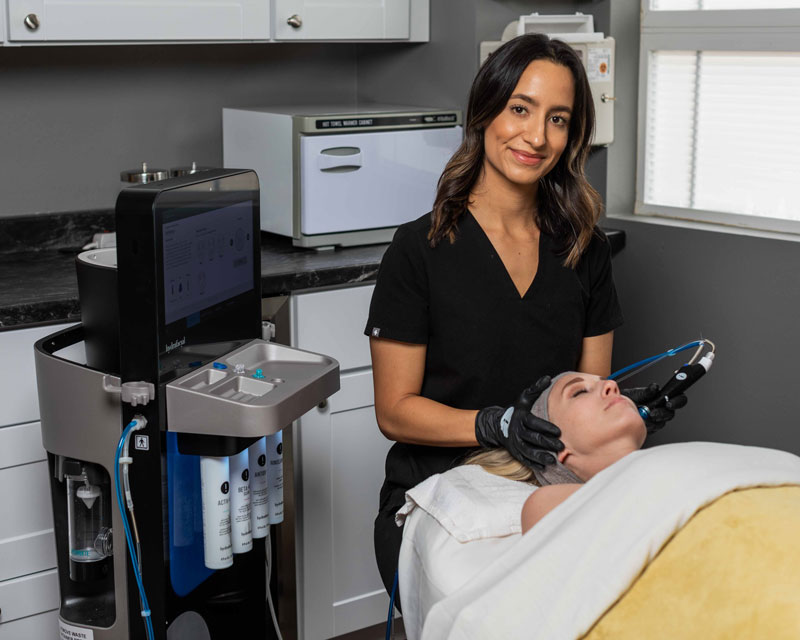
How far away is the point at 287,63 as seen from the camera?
119 inches

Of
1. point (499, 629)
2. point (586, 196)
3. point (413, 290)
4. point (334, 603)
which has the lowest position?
point (334, 603)

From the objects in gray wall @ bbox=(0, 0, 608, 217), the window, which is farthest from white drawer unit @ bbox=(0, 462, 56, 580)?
the window

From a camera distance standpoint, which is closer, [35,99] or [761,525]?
[761,525]

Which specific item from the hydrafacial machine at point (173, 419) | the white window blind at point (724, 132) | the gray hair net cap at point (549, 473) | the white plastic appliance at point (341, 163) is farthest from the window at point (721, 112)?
the hydrafacial machine at point (173, 419)

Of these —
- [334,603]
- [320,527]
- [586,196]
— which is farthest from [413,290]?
[334,603]

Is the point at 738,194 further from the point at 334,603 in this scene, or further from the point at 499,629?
the point at 499,629

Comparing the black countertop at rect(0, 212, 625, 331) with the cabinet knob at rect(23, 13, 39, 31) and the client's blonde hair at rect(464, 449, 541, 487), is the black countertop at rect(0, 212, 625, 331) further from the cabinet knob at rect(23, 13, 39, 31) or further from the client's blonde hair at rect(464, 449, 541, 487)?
the client's blonde hair at rect(464, 449, 541, 487)

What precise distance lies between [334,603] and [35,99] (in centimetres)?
146

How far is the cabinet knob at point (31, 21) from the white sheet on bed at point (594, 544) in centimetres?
159

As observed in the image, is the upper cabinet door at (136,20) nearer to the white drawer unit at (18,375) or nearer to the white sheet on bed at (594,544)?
the white drawer unit at (18,375)

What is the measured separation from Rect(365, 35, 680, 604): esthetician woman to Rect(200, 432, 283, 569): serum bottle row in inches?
7.8

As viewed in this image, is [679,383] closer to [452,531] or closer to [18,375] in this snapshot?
[452,531]

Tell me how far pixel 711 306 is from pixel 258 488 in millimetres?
1324

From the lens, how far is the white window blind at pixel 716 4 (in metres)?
2.42
